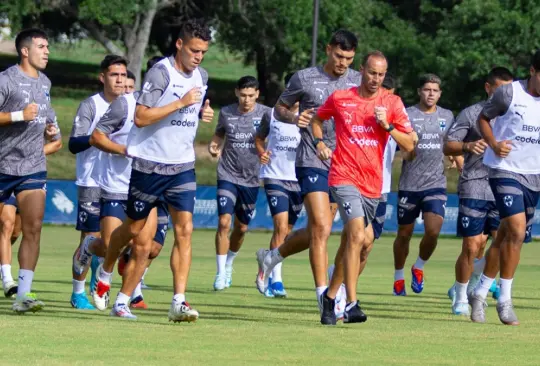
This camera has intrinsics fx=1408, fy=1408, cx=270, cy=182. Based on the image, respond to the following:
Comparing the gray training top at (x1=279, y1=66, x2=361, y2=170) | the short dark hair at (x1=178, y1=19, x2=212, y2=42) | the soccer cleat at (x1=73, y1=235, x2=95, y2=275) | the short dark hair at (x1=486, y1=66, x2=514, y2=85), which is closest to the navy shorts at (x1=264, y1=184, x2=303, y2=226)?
the short dark hair at (x1=486, y1=66, x2=514, y2=85)

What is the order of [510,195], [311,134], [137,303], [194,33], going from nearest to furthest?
1. [194,33]
2. [510,195]
3. [311,134]
4. [137,303]

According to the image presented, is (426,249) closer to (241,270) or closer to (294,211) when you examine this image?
(294,211)

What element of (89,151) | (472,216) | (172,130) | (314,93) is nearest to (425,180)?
(472,216)

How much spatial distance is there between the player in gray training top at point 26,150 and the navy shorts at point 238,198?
532 cm

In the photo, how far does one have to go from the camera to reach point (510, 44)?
5153 cm

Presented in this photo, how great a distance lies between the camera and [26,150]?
11930 millimetres

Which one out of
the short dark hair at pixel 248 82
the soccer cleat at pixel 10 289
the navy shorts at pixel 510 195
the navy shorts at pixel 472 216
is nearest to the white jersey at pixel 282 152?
the short dark hair at pixel 248 82

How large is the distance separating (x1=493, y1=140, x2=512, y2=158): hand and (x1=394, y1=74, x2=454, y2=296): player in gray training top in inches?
179

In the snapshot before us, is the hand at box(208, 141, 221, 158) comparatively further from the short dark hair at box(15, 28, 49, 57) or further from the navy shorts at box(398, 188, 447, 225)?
the short dark hair at box(15, 28, 49, 57)

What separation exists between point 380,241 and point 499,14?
943 inches

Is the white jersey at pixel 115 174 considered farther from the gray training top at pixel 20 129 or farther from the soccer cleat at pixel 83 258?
the gray training top at pixel 20 129

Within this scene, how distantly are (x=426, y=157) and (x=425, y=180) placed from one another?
272 mm

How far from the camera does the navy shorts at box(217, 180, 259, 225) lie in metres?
17.2

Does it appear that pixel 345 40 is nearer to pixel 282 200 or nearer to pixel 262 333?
pixel 262 333
